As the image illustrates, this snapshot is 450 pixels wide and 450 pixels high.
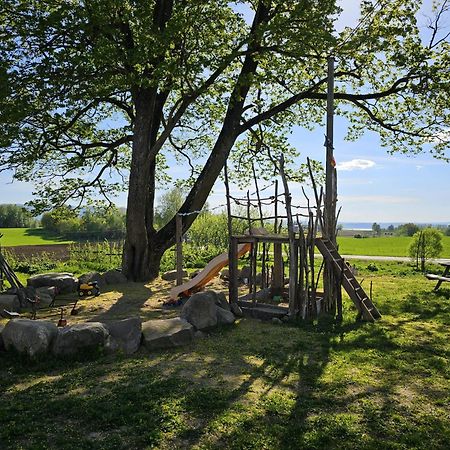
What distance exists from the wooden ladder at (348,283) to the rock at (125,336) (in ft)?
12.8

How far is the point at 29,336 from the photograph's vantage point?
20.0 ft

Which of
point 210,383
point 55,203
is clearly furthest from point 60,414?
point 55,203

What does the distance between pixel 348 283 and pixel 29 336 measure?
5.68 m

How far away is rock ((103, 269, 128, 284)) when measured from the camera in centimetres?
1302

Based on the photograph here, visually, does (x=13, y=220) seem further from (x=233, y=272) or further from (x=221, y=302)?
(x=221, y=302)

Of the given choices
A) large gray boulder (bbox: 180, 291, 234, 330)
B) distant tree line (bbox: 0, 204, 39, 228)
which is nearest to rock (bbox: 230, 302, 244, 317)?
large gray boulder (bbox: 180, 291, 234, 330)

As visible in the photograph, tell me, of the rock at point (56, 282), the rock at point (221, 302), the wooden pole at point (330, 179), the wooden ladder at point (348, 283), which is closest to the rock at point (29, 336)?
the rock at point (221, 302)

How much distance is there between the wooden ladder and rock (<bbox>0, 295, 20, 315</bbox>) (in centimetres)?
659

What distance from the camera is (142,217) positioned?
1302 centimetres

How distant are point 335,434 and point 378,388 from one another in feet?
4.50

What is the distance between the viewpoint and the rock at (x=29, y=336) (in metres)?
6.05

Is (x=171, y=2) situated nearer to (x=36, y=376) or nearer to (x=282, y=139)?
(x=282, y=139)

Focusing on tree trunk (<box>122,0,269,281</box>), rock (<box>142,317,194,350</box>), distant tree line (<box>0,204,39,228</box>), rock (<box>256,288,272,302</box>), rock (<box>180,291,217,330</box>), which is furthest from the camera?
distant tree line (<box>0,204,39,228</box>)

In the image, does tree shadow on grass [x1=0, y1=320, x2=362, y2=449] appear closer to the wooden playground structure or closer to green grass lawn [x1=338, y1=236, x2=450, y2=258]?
the wooden playground structure
